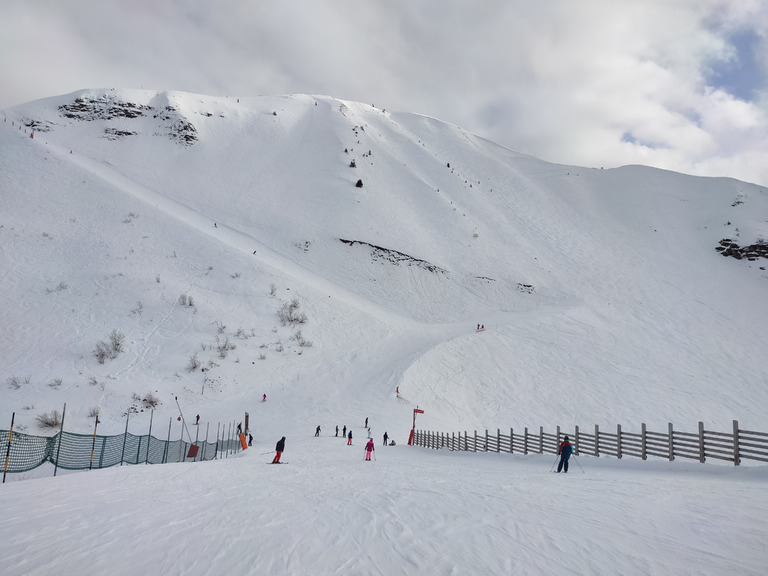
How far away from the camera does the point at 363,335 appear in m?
47.7

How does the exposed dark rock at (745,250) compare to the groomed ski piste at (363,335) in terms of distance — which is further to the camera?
the exposed dark rock at (745,250)

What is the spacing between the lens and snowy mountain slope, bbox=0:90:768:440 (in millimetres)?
37594

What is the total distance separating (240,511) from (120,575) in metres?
3.39

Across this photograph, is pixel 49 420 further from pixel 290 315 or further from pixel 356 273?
pixel 356 273

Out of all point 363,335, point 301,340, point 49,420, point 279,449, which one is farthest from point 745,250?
point 49,420

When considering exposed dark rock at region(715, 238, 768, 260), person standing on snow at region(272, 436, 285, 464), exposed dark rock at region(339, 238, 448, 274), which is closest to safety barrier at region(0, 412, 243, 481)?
person standing on snow at region(272, 436, 285, 464)

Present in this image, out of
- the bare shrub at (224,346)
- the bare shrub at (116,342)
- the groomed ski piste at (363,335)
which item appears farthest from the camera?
the bare shrub at (224,346)

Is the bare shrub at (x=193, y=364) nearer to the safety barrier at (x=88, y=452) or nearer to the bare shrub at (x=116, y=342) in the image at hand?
the bare shrub at (x=116, y=342)

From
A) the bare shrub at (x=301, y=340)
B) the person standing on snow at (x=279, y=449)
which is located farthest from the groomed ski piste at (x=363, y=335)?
the person standing on snow at (x=279, y=449)

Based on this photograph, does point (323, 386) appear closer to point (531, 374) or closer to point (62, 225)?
point (531, 374)

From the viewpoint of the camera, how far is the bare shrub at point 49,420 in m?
28.4

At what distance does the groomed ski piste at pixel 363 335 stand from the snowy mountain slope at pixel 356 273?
377 millimetres

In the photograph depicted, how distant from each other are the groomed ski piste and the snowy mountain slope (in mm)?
377

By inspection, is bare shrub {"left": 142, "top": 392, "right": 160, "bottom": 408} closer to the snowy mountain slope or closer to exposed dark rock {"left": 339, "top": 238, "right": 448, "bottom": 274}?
the snowy mountain slope
